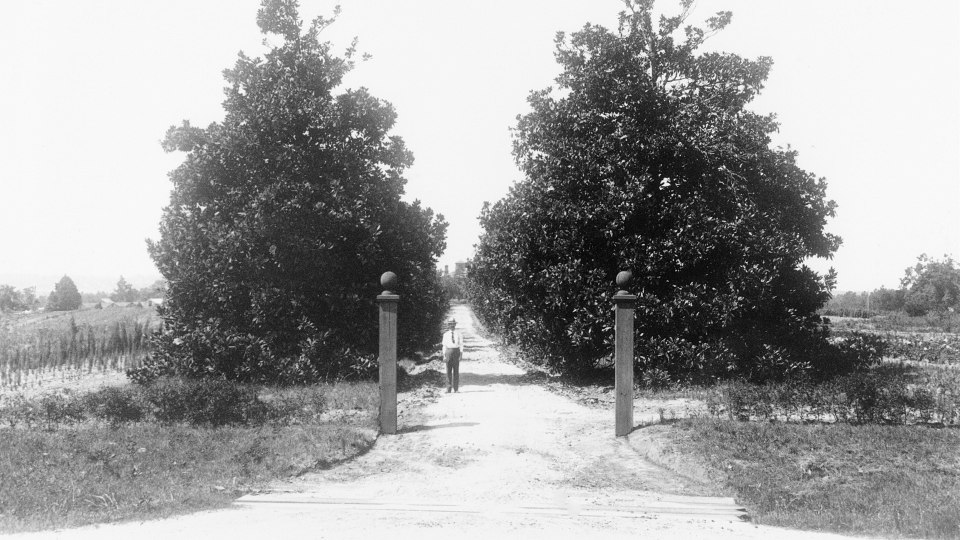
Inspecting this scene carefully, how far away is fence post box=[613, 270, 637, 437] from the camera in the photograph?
1002 cm

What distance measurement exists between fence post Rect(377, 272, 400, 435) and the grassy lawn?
4176 mm

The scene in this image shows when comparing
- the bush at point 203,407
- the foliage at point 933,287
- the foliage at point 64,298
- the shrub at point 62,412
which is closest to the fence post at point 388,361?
the bush at point 203,407

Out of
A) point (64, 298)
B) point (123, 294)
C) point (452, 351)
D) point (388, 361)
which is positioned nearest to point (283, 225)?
point (452, 351)

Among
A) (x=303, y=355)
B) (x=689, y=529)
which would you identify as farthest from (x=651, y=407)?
(x=303, y=355)

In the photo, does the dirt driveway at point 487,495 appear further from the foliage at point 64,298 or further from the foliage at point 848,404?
the foliage at point 64,298

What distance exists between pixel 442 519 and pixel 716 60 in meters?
13.7

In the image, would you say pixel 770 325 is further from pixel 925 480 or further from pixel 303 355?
pixel 303 355

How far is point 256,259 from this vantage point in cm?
1495

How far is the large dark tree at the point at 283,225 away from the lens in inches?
590

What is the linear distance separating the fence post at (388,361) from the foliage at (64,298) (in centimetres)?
4572

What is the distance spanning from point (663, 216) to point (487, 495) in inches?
369

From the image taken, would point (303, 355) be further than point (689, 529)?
Yes

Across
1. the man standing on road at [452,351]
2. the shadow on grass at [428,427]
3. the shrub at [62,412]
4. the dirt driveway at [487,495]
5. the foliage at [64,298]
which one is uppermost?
the foliage at [64,298]

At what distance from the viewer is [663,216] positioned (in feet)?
48.8
